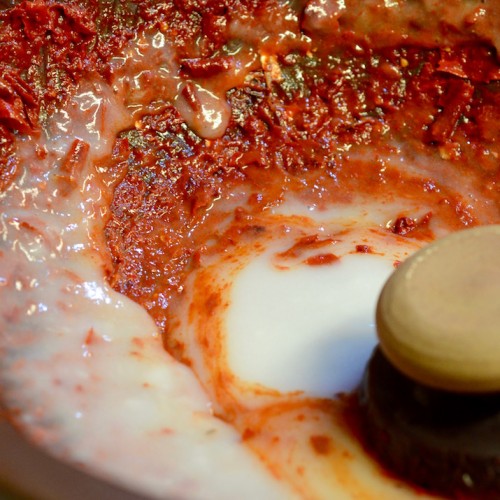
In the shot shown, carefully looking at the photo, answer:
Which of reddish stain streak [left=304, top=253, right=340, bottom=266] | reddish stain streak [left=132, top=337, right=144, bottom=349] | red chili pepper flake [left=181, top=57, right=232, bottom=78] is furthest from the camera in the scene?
red chili pepper flake [left=181, top=57, right=232, bottom=78]

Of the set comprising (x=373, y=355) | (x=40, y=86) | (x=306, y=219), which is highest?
(x=40, y=86)

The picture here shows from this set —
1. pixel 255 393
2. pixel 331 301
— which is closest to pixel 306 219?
pixel 331 301

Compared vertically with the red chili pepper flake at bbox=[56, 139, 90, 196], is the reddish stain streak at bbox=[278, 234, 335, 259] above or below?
below

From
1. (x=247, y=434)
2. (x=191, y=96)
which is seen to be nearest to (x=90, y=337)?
(x=247, y=434)

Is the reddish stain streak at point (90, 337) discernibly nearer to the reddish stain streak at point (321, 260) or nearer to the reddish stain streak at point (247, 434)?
the reddish stain streak at point (247, 434)

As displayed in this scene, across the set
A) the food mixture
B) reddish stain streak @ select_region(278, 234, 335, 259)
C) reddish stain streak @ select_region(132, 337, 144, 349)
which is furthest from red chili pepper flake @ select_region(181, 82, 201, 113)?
reddish stain streak @ select_region(132, 337, 144, 349)

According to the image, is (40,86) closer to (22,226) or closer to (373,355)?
(22,226)

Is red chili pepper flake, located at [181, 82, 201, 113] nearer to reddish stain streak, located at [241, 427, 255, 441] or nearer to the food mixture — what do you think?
the food mixture
